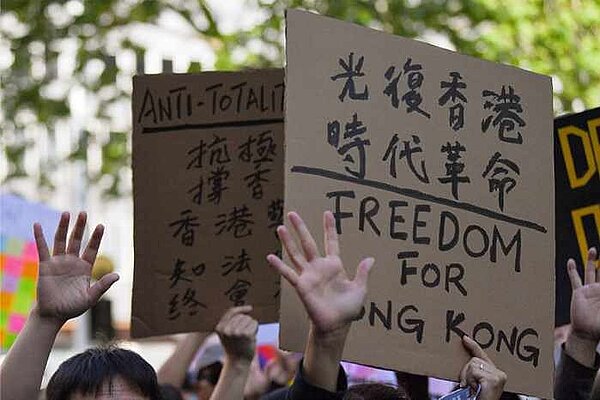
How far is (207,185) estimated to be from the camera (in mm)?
5082

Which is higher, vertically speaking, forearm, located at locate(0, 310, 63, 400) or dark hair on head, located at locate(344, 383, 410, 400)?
forearm, located at locate(0, 310, 63, 400)

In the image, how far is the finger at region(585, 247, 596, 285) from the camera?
4508 mm

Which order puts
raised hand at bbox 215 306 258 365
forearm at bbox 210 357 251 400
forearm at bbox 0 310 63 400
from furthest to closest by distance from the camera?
1. raised hand at bbox 215 306 258 365
2. forearm at bbox 210 357 251 400
3. forearm at bbox 0 310 63 400

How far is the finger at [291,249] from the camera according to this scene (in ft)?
11.4

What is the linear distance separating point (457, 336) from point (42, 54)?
6876mm

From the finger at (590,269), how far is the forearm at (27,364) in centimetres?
161

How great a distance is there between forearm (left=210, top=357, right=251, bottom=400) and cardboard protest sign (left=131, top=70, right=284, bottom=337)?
259mm

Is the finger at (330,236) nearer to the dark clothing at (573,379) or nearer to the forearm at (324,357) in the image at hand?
the forearm at (324,357)

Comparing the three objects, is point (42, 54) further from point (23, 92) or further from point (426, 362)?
point (426, 362)

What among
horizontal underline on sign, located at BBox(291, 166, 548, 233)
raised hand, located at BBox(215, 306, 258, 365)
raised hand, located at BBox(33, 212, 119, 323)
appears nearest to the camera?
raised hand, located at BBox(33, 212, 119, 323)

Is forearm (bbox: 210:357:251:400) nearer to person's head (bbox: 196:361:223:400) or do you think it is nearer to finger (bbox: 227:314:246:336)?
finger (bbox: 227:314:246:336)

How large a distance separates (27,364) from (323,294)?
2.27 ft

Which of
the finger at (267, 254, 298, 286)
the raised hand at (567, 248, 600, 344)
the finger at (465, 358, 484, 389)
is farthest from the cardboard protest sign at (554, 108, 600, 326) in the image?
the finger at (267, 254, 298, 286)

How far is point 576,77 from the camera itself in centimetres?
1155
